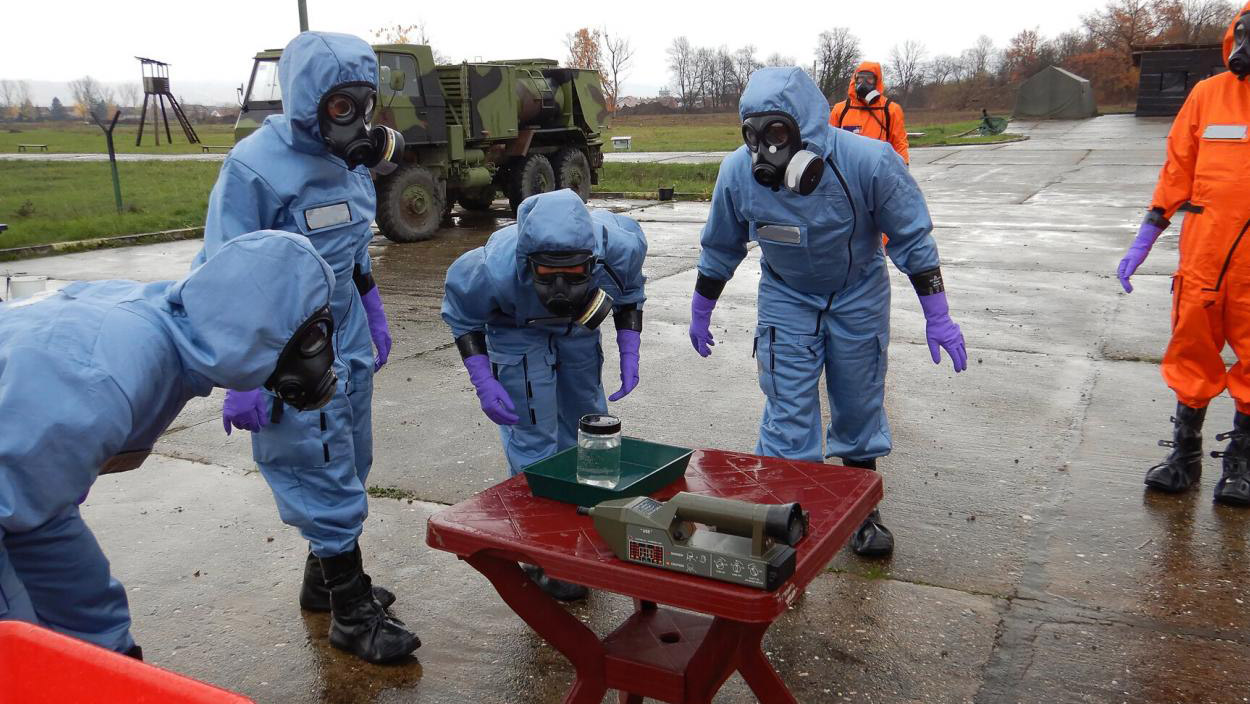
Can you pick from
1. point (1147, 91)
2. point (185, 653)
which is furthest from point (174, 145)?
point (185, 653)

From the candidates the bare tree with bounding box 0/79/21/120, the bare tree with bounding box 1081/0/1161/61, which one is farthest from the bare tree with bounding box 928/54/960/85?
the bare tree with bounding box 0/79/21/120

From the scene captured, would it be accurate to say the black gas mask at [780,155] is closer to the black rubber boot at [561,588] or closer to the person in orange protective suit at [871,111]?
the black rubber boot at [561,588]

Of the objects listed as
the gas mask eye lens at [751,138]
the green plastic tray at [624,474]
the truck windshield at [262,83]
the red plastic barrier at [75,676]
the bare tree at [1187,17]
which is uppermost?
the bare tree at [1187,17]

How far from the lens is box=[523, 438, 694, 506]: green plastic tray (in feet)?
8.03

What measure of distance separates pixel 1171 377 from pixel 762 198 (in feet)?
6.91

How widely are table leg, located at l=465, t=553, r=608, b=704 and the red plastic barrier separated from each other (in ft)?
3.73

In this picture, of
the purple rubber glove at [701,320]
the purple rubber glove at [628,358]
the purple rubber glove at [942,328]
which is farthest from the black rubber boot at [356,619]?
the purple rubber glove at [942,328]

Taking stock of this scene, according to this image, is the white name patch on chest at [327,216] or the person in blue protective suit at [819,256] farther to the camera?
the person in blue protective suit at [819,256]

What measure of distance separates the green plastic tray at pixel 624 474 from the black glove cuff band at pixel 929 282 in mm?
1380

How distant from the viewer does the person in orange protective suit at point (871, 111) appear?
28.8ft

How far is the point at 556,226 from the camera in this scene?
9.86 feet

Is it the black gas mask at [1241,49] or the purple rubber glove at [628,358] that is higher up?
the black gas mask at [1241,49]

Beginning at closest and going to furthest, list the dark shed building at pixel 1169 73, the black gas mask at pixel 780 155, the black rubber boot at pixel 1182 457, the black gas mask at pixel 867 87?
the black gas mask at pixel 780 155, the black rubber boot at pixel 1182 457, the black gas mask at pixel 867 87, the dark shed building at pixel 1169 73

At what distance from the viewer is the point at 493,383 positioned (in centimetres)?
339
